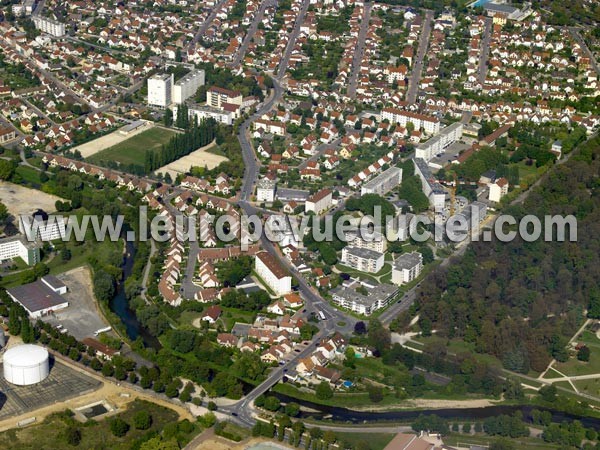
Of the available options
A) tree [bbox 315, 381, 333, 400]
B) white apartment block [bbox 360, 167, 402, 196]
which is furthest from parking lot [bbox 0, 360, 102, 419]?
white apartment block [bbox 360, 167, 402, 196]

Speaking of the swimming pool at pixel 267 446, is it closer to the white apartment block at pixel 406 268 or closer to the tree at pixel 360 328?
the tree at pixel 360 328

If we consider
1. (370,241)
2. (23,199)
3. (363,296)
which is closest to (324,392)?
(363,296)

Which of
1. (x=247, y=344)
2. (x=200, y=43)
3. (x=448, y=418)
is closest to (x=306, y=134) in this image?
(x=200, y=43)

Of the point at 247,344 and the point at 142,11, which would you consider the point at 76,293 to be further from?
the point at 142,11

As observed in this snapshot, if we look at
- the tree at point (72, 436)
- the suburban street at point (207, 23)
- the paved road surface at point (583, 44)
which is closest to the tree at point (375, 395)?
the tree at point (72, 436)

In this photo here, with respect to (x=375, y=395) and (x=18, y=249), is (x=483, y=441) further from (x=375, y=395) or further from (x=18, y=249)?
(x=18, y=249)
